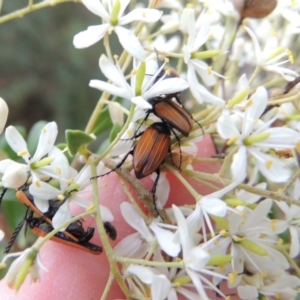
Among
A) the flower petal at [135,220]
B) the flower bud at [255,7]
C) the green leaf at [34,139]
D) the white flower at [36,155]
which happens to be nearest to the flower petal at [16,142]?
the white flower at [36,155]

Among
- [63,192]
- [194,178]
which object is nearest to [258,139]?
[194,178]

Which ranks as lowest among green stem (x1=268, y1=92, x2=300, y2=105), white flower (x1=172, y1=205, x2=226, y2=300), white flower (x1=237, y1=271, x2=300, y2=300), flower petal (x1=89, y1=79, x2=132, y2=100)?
white flower (x1=237, y1=271, x2=300, y2=300)

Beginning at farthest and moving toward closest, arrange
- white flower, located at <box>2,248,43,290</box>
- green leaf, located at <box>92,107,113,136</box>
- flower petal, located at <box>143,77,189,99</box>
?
1. green leaf, located at <box>92,107,113,136</box>
2. flower petal, located at <box>143,77,189,99</box>
3. white flower, located at <box>2,248,43,290</box>

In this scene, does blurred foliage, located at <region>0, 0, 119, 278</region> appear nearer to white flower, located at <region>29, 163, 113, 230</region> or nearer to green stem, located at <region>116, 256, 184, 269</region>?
white flower, located at <region>29, 163, 113, 230</region>

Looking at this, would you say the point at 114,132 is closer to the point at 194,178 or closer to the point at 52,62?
the point at 194,178

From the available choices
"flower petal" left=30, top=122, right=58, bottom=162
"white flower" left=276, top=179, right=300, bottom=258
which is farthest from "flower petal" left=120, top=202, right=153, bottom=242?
"white flower" left=276, top=179, right=300, bottom=258

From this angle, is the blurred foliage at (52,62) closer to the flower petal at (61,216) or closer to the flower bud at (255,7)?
the flower bud at (255,7)

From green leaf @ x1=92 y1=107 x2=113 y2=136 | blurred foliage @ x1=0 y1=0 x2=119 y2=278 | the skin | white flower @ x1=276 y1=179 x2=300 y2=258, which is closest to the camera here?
white flower @ x1=276 y1=179 x2=300 y2=258
